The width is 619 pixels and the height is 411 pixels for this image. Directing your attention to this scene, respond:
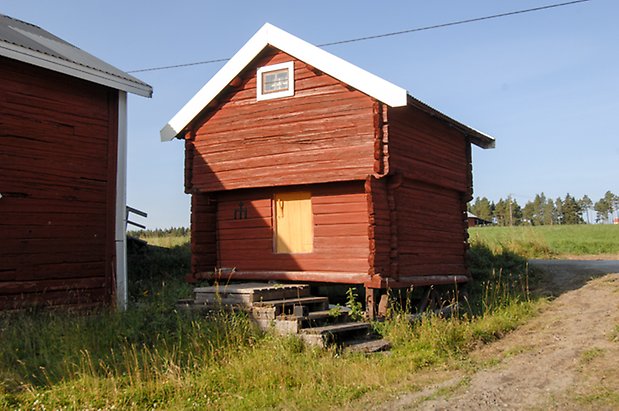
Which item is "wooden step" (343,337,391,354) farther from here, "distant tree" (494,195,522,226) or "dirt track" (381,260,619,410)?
"distant tree" (494,195,522,226)

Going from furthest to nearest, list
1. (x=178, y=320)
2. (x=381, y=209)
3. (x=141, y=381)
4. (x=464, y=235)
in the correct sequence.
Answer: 1. (x=464, y=235)
2. (x=381, y=209)
3. (x=178, y=320)
4. (x=141, y=381)

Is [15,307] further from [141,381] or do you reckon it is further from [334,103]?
[334,103]

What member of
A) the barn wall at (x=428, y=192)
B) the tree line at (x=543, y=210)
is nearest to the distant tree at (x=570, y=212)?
the tree line at (x=543, y=210)

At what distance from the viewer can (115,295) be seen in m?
11.8

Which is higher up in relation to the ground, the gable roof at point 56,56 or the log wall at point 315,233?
the gable roof at point 56,56

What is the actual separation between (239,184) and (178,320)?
4.17 metres

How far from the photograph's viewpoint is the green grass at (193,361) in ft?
22.1

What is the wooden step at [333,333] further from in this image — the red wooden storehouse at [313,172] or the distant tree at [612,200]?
the distant tree at [612,200]

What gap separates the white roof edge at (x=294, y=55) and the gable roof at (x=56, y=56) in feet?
3.80

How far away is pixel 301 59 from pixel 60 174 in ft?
17.3

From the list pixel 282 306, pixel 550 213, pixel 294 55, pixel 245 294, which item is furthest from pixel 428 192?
pixel 550 213

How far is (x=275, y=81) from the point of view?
1270 centimetres

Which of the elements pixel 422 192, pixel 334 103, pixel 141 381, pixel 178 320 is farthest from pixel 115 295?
pixel 422 192

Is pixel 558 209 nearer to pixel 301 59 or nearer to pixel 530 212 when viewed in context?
pixel 530 212
